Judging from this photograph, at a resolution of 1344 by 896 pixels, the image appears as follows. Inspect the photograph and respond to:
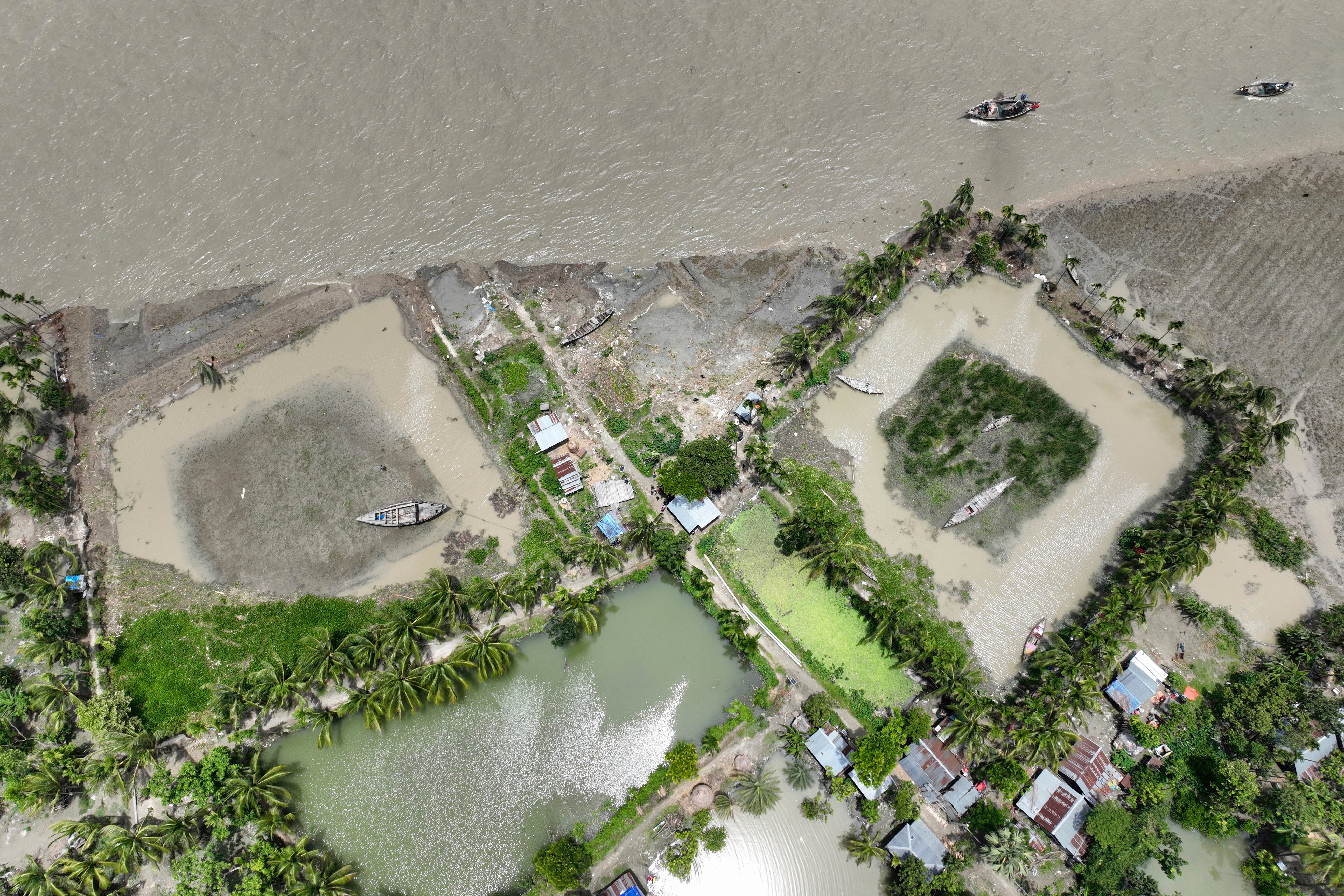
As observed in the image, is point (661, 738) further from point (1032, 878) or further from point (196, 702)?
point (196, 702)

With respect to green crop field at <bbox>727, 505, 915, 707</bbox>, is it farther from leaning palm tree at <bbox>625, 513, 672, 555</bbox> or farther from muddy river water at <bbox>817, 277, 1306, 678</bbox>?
muddy river water at <bbox>817, 277, 1306, 678</bbox>

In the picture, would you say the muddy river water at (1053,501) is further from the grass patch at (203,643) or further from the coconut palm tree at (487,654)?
the grass patch at (203,643)

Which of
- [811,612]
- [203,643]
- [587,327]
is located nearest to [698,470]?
[811,612]

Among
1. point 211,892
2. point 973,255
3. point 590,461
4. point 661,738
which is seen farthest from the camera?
point 973,255

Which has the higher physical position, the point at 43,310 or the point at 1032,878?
the point at 43,310

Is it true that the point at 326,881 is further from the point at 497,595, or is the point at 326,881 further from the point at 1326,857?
the point at 1326,857

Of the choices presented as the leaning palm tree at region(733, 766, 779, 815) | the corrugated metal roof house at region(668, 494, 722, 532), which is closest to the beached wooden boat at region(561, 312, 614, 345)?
the corrugated metal roof house at region(668, 494, 722, 532)

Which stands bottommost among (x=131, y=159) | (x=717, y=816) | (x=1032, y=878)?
(x=1032, y=878)

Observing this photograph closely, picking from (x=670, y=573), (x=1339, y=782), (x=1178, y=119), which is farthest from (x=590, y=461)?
(x=1178, y=119)
